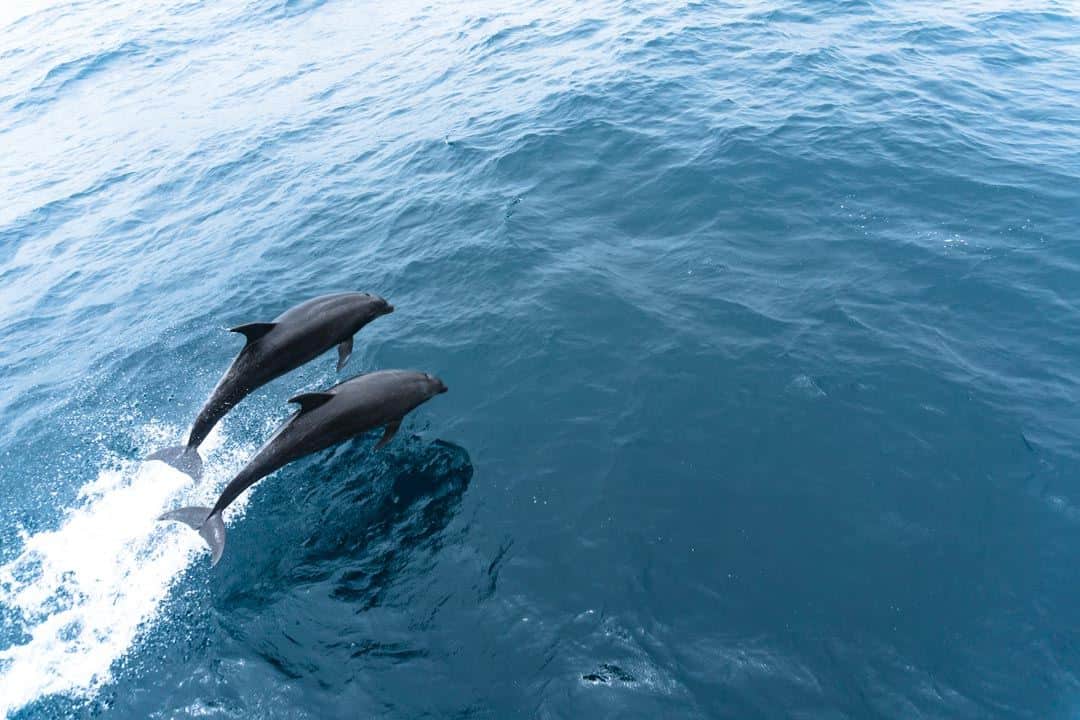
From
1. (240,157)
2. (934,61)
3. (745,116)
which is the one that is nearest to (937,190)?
(745,116)

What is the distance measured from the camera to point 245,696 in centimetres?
905

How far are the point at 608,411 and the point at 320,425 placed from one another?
5.80 m

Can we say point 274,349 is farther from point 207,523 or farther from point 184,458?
point 207,523

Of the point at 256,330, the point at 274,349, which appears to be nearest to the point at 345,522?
the point at 274,349

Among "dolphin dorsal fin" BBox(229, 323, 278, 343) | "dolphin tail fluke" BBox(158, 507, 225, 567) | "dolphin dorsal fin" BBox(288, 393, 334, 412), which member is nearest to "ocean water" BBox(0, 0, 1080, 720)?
"dolphin tail fluke" BBox(158, 507, 225, 567)

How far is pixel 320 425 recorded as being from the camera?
33.7ft

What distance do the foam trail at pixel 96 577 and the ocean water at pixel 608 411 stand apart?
0.22 ft

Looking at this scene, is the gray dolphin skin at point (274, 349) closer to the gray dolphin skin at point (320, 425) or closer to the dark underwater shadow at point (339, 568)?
the gray dolphin skin at point (320, 425)

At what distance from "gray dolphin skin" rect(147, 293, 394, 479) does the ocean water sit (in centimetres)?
201

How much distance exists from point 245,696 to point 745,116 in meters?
22.9

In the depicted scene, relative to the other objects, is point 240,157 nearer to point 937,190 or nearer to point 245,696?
point 245,696

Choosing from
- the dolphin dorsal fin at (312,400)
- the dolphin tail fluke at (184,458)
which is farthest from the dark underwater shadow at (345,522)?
the dolphin dorsal fin at (312,400)

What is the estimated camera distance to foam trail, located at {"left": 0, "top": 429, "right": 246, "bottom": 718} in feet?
32.2

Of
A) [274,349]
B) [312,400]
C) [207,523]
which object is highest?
[274,349]
